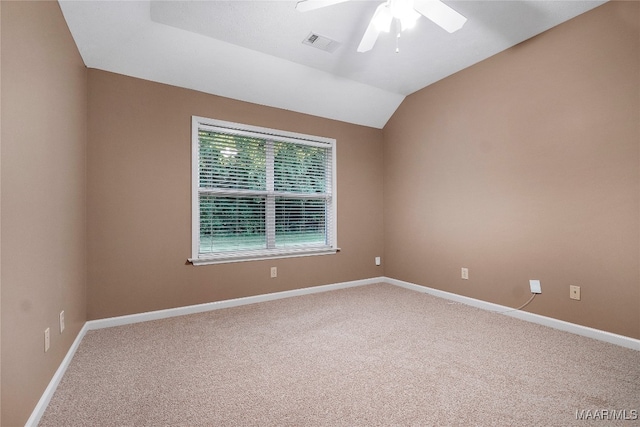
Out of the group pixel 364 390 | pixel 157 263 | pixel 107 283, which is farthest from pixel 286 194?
pixel 364 390

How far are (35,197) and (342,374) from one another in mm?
1953

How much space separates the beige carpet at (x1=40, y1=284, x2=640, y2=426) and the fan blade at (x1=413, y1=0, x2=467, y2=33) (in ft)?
7.39

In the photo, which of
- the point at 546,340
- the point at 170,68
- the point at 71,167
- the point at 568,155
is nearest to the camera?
the point at 71,167

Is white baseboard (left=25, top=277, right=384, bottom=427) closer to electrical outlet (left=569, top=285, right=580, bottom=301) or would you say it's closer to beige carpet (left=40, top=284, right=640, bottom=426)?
beige carpet (left=40, top=284, right=640, bottom=426)

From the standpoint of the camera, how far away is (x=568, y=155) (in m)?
2.53

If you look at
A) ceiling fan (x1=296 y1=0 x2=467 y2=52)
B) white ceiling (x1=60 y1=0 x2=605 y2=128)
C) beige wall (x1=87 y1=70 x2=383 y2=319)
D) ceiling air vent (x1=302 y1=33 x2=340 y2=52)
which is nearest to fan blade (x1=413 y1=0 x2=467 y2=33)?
ceiling fan (x1=296 y1=0 x2=467 y2=52)

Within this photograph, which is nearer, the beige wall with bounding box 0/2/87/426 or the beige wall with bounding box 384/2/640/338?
the beige wall with bounding box 0/2/87/426

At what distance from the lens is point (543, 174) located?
2.69 metres

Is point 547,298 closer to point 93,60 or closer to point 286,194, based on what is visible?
point 286,194

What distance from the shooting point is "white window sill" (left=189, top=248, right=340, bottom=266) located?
311 cm

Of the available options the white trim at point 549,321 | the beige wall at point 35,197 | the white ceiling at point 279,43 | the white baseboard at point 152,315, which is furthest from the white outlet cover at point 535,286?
the beige wall at point 35,197

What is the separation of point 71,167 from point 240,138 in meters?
1.62

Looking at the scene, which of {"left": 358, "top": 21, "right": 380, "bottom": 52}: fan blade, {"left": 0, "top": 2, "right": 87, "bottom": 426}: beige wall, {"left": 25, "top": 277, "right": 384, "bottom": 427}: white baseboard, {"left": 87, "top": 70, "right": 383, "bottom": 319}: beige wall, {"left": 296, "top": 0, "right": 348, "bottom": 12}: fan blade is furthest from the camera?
{"left": 87, "top": 70, "right": 383, "bottom": 319}: beige wall
